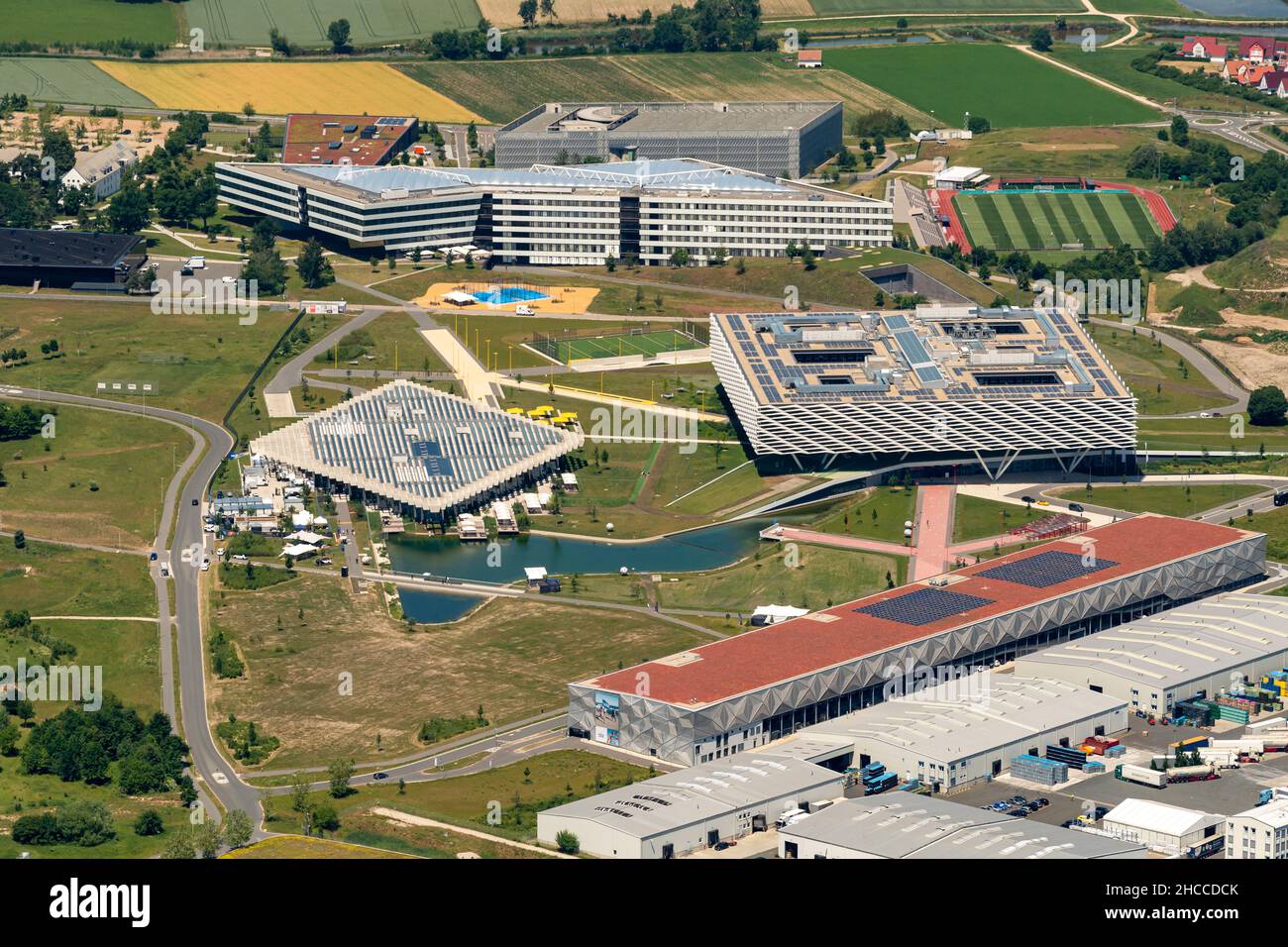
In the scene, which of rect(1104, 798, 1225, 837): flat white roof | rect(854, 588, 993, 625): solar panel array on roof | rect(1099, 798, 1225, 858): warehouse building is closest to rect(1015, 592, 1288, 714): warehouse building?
rect(854, 588, 993, 625): solar panel array on roof

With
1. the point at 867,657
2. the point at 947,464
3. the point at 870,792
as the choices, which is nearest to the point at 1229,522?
the point at 947,464

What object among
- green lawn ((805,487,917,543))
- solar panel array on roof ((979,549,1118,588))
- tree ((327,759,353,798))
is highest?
solar panel array on roof ((979,549,1118,588))

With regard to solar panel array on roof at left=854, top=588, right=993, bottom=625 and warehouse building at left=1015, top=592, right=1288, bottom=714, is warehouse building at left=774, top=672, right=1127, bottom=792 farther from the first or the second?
solar panel array on roof at left=854, top=588, right=993, bottom=625

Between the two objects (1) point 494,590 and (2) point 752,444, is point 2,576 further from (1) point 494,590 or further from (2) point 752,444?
(2) point 752,444

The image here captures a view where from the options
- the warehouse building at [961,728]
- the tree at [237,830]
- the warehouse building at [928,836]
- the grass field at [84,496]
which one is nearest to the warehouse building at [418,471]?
the grass field at [84,496]

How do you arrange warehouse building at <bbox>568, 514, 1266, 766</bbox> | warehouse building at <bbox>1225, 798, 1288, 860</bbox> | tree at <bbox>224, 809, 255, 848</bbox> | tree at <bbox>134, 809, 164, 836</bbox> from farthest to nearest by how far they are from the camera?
warehouse building at <bbox>568, 514, 1266, 766</bbox> < tree at <bbox>134, 809, 164, 836</bbox> < warehouse building at <bbox>1225, 798, 1288, 860</bbox> < tree at <bbox>224, 809, 255, 848</bbox>

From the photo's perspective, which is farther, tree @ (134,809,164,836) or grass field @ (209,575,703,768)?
grass field @ (209,575,703,768)
